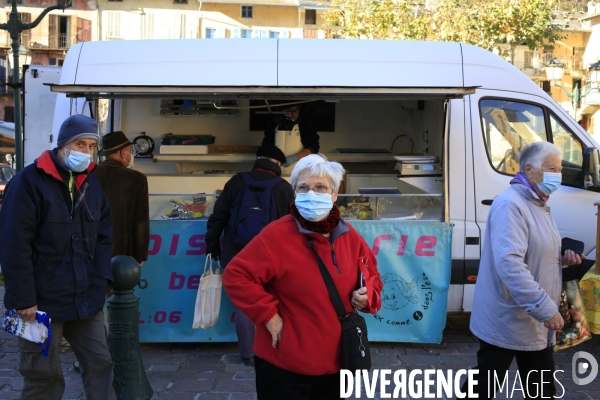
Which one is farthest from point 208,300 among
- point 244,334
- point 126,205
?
point 126,205

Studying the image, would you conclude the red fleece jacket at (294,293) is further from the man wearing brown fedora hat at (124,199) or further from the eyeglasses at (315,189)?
the man wearing brown fedora hat at (124,199)

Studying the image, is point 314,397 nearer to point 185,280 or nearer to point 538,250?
point 538,250

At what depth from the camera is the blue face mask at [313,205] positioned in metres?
2.91

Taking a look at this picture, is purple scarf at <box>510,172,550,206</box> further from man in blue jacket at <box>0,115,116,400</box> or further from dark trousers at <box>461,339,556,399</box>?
man in blue jacket at <box>0,115,116,400</box>

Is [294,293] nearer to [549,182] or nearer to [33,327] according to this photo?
[33,327]

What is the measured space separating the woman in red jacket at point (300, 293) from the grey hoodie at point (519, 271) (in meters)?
0.85

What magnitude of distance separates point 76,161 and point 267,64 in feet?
8.16

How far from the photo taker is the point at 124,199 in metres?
5.18

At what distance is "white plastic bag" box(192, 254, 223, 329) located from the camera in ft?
18.2

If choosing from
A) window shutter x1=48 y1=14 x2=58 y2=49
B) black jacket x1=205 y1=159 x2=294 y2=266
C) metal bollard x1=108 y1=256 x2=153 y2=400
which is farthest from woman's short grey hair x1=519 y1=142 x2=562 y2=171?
window shutter x1=48 y1=14 x2=58 y2=49

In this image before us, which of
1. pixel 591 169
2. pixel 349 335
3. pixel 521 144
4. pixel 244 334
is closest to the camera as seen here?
pixel 349 335

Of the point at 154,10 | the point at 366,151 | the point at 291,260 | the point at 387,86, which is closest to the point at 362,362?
the point at 291,260

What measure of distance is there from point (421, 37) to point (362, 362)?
21.3m

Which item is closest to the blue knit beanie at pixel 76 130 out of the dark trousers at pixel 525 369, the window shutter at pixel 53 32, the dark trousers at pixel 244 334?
the dark trousers at pixel 244 334
